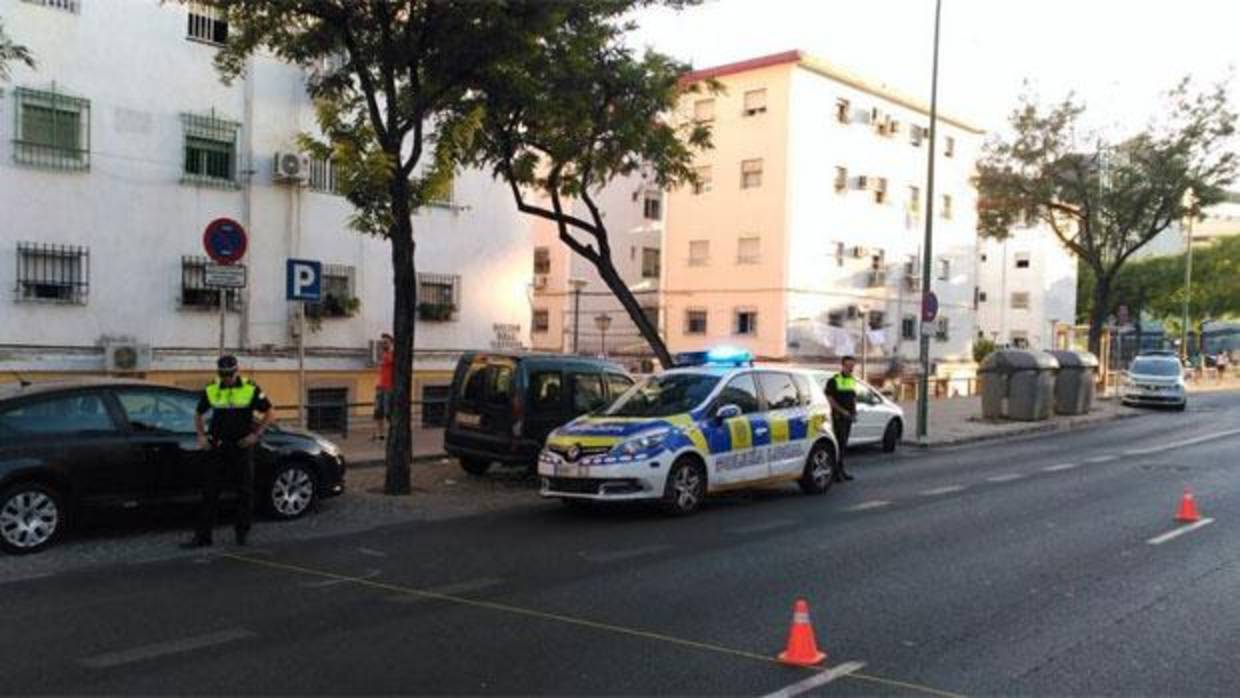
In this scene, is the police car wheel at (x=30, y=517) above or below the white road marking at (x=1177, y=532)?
above

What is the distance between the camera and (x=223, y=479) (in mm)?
9547

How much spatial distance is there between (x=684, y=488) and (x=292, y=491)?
4.01 m

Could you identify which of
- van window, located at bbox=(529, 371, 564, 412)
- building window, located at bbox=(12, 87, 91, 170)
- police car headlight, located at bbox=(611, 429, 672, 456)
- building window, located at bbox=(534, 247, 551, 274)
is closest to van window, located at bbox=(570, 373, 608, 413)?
van window, located at bbox=(529, 371, 564, 412)

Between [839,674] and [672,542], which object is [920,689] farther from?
[672,542]

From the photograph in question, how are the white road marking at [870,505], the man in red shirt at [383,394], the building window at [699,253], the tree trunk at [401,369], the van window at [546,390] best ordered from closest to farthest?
the white road marking at [870,505] → the tree trunk at [401,369] → the van window at [546,390] → the man in red shirt at [383,394] → the building window at [699,253]

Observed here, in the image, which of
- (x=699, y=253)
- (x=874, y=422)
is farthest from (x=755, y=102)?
(x=874, y=422)

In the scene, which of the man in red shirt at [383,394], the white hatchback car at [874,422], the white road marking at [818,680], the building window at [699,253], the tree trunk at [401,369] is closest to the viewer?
the white road marking at [818,680]

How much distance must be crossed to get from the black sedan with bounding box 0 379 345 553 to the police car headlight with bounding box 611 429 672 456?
340 cm

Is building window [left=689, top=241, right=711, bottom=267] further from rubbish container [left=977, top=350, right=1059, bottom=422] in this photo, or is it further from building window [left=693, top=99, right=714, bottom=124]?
rubbish container [left=977, top=350, right=1059, bottom=422]

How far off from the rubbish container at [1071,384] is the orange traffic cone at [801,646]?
2469cm

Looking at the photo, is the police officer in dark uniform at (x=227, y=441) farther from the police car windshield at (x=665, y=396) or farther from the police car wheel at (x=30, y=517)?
the police car windshield at (x=665, y=396)

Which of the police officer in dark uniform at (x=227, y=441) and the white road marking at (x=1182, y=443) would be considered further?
the white road marking at (x=1182, y=443)

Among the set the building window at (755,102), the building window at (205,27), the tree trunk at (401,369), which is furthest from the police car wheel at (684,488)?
the building window at (755,102)

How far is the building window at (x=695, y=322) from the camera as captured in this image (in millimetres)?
39344
